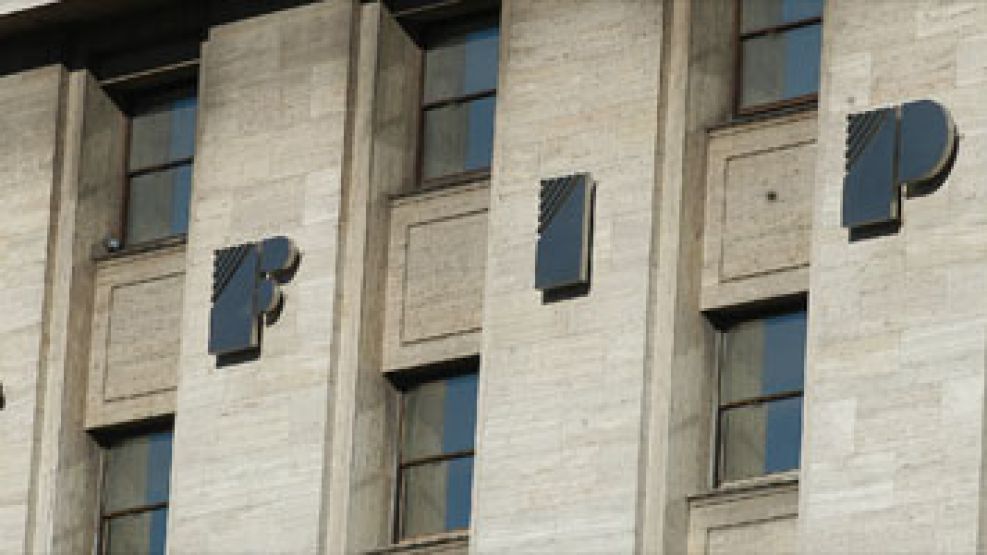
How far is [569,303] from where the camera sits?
41000 millimetres

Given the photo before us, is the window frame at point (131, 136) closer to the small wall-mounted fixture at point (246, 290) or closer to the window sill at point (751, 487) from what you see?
the small wall-mounted fixture at point (246, 290)

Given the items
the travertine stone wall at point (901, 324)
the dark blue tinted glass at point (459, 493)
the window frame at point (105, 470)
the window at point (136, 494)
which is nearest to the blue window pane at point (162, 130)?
the window frame at point (105, 470)

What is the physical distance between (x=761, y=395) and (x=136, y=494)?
743 centimetres

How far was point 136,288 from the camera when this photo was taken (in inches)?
1775

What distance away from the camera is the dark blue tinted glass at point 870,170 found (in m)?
39.0

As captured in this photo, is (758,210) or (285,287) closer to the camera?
(758,210)

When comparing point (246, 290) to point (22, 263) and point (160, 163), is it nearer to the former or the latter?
point (160, 163)

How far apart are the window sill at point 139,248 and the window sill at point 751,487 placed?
723 centimetres

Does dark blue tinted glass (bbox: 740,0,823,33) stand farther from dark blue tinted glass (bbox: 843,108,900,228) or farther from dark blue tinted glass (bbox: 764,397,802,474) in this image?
dark blue tinted glass (bbox: 764,397,802,474)

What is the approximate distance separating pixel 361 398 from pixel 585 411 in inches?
116

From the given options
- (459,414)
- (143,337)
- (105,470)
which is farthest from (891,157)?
(105,470)

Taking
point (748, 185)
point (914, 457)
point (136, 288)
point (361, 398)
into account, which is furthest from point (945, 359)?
point (136, 288)

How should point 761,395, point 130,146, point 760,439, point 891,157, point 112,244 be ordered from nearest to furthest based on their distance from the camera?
point 891,157
point 760,439
point 761,395
point 112,244
point 130,146

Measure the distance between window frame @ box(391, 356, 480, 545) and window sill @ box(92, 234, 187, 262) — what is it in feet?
10.8
